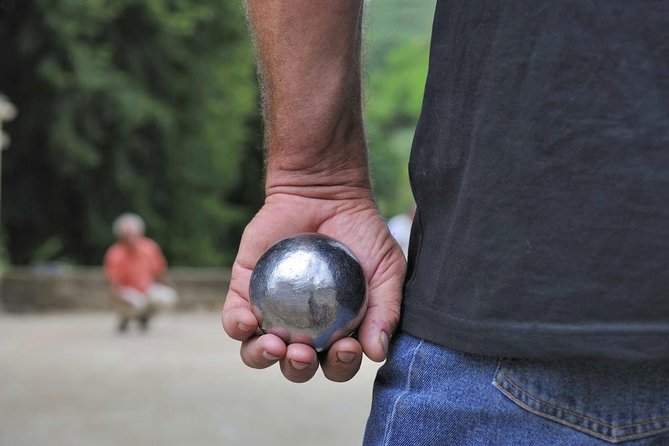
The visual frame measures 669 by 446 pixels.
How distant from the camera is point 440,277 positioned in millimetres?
1356

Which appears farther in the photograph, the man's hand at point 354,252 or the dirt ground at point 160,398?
the dirt ground at point 160,398

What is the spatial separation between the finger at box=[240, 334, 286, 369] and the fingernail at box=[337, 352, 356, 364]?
76mm

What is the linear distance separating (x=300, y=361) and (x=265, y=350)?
5cm

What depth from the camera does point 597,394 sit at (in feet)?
4.02

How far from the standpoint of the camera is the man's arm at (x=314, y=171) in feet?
4.82

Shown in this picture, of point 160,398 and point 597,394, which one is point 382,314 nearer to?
point 597,394

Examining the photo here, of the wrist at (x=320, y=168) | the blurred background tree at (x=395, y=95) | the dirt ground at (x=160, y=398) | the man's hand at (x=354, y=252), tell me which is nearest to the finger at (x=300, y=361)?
the man's hand at (x=354, y=252)

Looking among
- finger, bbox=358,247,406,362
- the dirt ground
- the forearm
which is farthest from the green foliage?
finger, bbox=358,247,406,362

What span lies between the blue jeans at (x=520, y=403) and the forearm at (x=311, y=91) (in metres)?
0.37

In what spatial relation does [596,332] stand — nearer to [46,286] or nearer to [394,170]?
[46,286]

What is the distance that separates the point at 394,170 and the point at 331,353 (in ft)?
110

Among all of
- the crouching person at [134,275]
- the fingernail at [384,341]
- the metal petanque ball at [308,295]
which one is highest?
the metal petanque ball at [308,295]

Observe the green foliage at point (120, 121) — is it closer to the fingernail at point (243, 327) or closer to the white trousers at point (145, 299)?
the white trousers at point (145, 299)

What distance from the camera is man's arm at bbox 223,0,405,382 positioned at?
1468 mm
